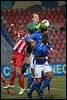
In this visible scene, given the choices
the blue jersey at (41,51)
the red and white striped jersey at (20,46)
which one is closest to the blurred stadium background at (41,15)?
the red and white striped jersey at (20,46)

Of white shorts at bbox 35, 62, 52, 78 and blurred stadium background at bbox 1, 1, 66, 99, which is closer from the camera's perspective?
white shorts at bbox 35, 62, 52, 78

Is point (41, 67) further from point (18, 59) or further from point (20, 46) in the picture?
point (20, 46)

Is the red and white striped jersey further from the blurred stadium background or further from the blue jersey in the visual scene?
the blurred stadium background

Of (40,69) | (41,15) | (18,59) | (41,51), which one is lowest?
(40,69)

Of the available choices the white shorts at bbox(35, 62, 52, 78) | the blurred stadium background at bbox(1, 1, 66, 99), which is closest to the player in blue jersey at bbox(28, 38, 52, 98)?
the white shorts at bbox(35, 62, 52, 78)

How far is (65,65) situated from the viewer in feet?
62.0

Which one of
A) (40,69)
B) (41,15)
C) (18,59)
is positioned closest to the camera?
(40,69)

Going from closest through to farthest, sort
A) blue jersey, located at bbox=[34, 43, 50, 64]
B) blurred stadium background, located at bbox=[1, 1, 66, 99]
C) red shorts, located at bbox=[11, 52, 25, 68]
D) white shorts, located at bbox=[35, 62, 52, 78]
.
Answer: white shorts, located at bbox=[35, 62, 52, 78]
blue jersey, located at bbox=[34, 43, 50, 64]
red shorts, located at bbox=[11, 52, 25, 68]
blurred stadium background, located at bbox=[1, 1, 66, 99]

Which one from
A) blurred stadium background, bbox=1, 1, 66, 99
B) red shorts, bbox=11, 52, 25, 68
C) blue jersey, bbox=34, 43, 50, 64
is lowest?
red shorts, bbox=11, 52, 25, 68

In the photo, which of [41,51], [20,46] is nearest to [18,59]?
[20,46]

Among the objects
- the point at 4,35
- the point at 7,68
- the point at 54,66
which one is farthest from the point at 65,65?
the point at 4,35

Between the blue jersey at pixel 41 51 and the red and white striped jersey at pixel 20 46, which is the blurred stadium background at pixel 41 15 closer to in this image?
the red and white striped jersey at pixel 20 46

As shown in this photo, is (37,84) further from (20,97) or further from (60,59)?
(60,59)

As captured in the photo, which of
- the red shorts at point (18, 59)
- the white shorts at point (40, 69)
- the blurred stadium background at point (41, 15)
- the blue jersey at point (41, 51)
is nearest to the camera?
the white shorts at point (40, 69)
